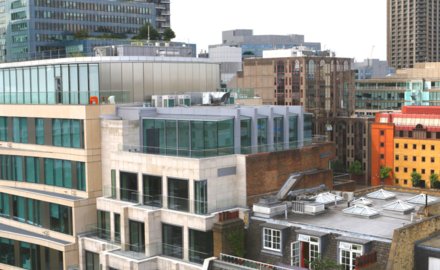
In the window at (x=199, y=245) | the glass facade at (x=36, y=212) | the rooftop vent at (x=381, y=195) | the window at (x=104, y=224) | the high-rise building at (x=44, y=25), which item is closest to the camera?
the window at (x=199, y=245)

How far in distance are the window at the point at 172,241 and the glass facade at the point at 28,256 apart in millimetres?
11582

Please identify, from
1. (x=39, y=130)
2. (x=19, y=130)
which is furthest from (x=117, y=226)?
(x=19, y=130)

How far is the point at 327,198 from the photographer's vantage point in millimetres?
50562

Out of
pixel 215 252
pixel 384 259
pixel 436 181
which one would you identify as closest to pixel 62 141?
pixel 215 252

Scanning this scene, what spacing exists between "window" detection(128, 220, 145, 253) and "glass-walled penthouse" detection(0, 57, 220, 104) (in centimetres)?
1285

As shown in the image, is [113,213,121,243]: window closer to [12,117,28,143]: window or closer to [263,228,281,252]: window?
[263,228,281,252]: window

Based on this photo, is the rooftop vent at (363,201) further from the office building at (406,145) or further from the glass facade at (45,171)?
the office building at (406,145)

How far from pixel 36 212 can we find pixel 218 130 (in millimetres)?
20838

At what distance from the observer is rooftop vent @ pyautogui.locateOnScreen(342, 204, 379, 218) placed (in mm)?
46375

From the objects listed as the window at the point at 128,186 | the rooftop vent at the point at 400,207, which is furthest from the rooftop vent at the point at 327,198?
the window at the point at 128,186

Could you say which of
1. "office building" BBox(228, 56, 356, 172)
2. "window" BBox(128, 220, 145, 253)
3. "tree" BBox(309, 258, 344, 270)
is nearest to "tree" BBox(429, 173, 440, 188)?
"office building" BBox(228, 56, 356, 172)

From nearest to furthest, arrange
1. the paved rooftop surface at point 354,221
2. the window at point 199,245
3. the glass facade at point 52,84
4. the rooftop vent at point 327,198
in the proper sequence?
the paved rooftop surface at point 354,221 < the window at point 199,245 < the rooftop vent at point 327,198 < the glass facade at point 52,84

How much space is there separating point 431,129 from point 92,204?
321 feet

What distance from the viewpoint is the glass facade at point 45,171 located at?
184 ft
